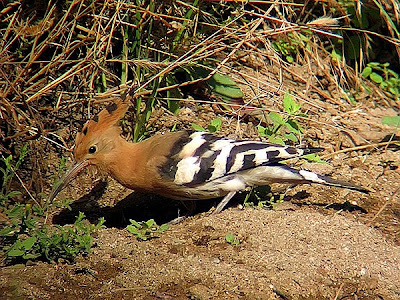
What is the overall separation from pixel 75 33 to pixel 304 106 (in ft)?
6.46

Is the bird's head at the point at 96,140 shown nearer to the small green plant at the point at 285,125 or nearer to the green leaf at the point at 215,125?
the green leaf at the point at 215,125

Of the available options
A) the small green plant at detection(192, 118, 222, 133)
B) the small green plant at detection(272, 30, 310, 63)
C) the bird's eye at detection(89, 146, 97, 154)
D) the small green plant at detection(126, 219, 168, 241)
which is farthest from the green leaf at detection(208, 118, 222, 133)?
the small green plant at detection(272, 30, 310, 63)

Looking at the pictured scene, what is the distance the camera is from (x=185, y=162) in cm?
392

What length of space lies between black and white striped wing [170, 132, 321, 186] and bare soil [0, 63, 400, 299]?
0.27m

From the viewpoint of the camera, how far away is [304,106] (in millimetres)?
5074

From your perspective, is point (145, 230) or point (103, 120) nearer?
point (145, 230)

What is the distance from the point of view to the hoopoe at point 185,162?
385 centimetres

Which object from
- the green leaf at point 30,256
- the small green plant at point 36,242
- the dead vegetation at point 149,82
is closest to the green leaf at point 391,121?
the dead vegetation at point 149,82

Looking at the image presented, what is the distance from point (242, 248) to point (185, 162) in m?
0.79

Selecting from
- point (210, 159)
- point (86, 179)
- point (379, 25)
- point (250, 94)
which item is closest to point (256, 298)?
point (210, 159)

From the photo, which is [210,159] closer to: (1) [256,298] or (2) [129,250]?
(2) [129,250]

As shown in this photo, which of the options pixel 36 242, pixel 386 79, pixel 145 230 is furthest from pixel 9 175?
pixel 386 79

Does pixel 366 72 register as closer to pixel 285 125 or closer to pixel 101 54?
pixel 285 125

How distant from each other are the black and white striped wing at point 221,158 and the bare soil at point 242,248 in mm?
270
